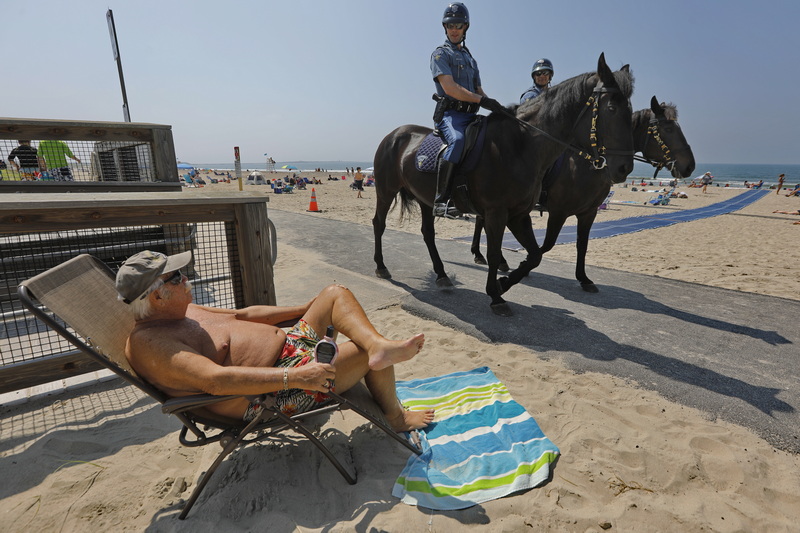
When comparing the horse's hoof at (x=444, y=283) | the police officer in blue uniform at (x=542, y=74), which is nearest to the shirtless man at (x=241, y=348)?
the horse's hoof at (x=444, y=283)

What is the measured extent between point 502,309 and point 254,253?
108 inches

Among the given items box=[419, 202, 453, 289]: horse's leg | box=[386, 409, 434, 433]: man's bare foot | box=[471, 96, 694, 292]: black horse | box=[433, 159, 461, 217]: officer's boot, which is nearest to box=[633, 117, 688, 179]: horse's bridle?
box=[471, 96, 694, 292]: black horse

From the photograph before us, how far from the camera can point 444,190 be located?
4516mm

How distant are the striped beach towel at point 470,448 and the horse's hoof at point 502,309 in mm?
1443

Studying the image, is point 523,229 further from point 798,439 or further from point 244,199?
point 244,199

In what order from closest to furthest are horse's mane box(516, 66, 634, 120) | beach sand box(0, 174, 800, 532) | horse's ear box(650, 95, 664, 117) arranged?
beach sand box(0, 174, 800, 532), horse's mane box(516, 66, 634, 120), horse's ear box(650, 95, 664, 117)

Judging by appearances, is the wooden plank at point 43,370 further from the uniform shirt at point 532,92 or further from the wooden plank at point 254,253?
the uniform shirt at point 532,92

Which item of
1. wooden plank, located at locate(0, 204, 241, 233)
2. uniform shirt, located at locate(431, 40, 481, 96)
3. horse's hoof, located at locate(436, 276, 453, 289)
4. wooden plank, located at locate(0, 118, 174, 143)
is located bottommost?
horse's hoof, located at locate(436, 276, 453, 289)

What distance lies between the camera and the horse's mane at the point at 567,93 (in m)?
3.79

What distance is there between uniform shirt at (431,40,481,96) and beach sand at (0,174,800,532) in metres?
3.38

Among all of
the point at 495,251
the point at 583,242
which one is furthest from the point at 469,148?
the point at 583,242

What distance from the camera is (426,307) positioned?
15.2 feet

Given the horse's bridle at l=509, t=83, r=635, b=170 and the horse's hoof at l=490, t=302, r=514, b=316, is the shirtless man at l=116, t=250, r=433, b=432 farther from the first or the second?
the horse's bridle at l=509, t=83, r=635, b=170

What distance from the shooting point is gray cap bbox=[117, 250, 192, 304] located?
68.1 inches
